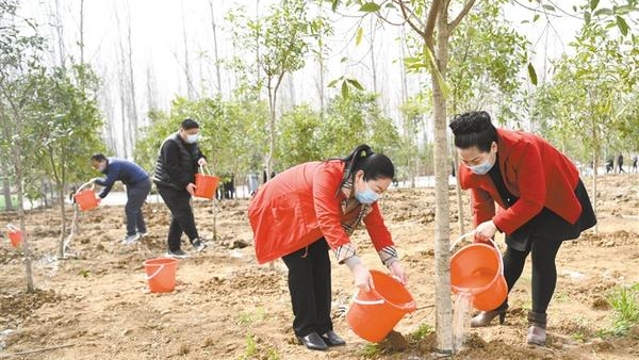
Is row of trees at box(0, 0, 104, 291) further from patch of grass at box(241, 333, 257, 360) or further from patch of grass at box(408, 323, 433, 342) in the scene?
patch of grass at box(408, 323, 433, 342)

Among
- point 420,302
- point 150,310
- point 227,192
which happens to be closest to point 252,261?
point 150,310

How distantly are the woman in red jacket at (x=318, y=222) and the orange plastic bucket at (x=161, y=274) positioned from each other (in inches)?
74.4

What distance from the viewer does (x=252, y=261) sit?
6188mm

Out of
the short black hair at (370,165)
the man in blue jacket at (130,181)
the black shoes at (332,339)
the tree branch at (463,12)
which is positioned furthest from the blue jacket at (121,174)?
the tree branch at (463,12)

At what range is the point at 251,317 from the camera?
383cm

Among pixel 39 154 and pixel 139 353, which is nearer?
pixel 139 353

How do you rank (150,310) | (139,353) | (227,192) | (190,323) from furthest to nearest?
(227,192) < (150,310) < (190,323) < (139,353)

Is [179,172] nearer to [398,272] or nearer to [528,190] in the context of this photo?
[398,272]

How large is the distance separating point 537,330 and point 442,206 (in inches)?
36.6

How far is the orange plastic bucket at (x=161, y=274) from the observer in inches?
183

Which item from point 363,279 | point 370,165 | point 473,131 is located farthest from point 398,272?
point 473,131

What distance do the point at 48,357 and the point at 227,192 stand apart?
16365mm

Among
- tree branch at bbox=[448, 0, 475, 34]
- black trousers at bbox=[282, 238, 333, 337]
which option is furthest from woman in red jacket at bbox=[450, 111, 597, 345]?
black trousers at bbox=[282, 238, 333, 337]

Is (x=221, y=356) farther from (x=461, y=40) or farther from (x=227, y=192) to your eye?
(x=227, y=192)
